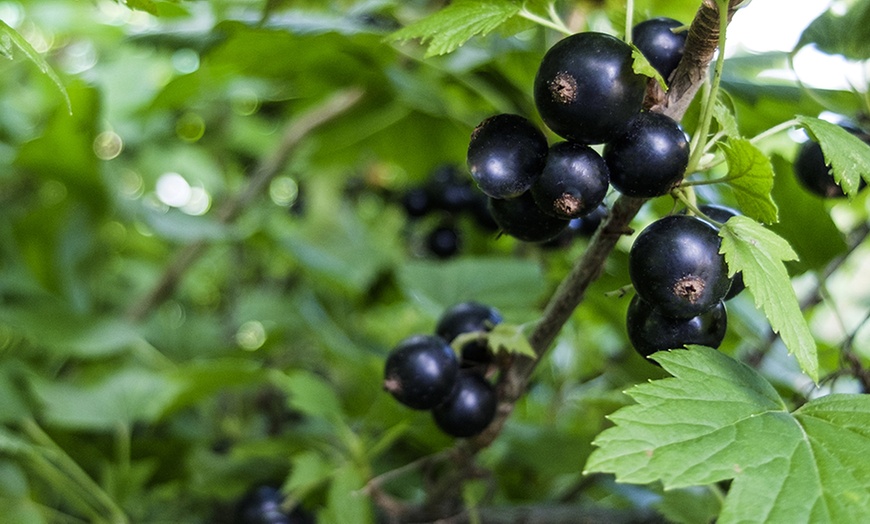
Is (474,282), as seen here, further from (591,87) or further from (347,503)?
(591,87)

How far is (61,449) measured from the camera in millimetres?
1161

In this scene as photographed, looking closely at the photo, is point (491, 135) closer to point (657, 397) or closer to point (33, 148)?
point (657, 397)

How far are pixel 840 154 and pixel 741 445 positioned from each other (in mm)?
227

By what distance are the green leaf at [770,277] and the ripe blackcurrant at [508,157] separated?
5.5 inches

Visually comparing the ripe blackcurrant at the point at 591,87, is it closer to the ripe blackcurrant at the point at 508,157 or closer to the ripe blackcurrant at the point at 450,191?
the ripe blackcurrant at the point at 508,157

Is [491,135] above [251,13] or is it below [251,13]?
above

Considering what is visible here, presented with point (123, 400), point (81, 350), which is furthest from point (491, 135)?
point (81, 350)

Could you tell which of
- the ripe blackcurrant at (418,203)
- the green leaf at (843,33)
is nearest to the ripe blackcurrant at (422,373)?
the green leaf at (843,33)

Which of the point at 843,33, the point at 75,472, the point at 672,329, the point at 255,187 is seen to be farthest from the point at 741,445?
the point at 255,187

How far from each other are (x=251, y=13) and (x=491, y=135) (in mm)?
685

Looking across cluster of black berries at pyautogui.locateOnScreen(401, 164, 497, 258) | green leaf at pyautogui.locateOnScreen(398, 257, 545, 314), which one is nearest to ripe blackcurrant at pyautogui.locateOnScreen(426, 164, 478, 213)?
cluster of black berries at pyautogui.locateOnScreen(401, 164, 497, 258)

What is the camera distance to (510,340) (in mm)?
640

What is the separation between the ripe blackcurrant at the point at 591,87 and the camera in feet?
1.60

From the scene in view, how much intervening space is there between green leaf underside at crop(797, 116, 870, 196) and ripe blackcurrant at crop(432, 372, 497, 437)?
1.12 ft
